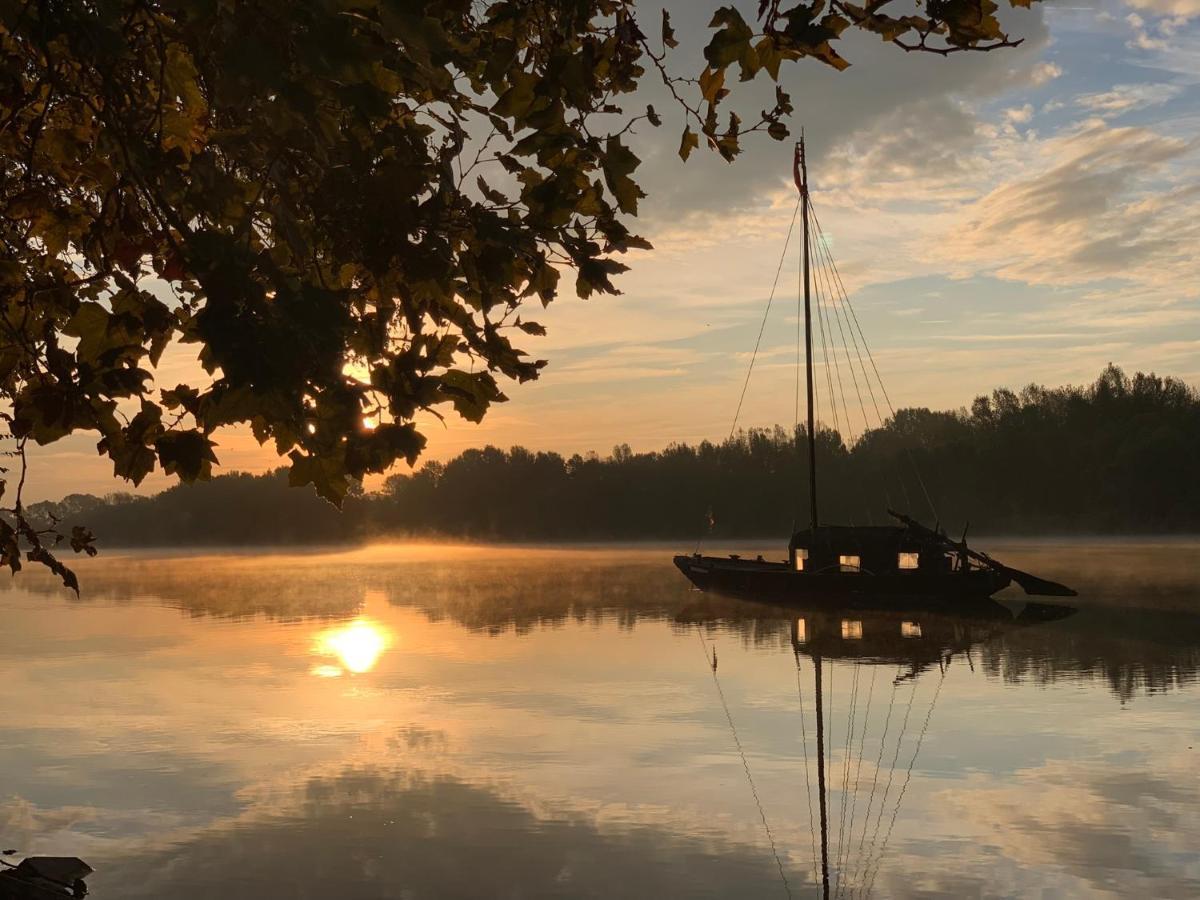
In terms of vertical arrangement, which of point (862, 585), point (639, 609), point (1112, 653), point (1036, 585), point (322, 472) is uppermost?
point (322, 472)

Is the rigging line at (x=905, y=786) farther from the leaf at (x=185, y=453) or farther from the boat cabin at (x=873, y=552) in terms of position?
the boat cabin at (x=873, y=552)

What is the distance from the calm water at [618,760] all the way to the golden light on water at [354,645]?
0.34 metres

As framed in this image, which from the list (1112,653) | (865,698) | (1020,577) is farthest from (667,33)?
(1020,577)

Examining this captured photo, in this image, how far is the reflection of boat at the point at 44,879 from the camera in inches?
303

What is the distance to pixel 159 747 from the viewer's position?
19906 mm

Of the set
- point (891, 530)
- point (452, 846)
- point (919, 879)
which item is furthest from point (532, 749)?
point (891, 530)

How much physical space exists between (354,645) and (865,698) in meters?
18.5

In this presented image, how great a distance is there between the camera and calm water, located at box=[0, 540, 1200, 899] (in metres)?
12.3

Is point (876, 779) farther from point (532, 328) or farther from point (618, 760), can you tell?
point (532, 328)

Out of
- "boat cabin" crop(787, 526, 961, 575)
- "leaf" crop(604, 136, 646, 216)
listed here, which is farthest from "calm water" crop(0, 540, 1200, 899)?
"leaf" crop(604, 136, 646, 216)

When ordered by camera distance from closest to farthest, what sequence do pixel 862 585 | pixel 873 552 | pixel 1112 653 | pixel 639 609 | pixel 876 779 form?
pixel 876 779
pixel 1112 653
pixel 862 585
pixel 873 552
pixel 639 609

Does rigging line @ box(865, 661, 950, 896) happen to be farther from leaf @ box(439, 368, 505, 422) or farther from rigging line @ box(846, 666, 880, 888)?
leaf @ box(439, 368, 505, 422)

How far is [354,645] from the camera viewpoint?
1430 inches

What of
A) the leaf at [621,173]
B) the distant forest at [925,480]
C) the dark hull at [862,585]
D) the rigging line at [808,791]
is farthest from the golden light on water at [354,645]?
the distant forest at [925,480]
